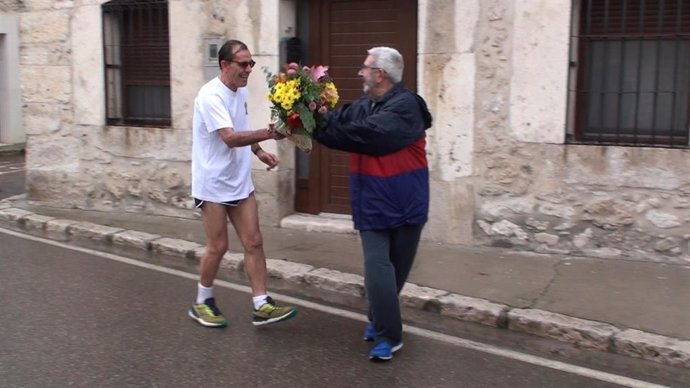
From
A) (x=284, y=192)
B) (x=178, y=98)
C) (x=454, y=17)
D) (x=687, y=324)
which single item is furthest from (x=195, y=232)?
(x=687, y=324)

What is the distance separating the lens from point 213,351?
4566 millimetres

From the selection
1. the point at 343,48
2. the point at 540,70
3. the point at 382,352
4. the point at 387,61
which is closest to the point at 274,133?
the point at 387,61

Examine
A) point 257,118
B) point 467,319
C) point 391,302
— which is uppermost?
point 257,118

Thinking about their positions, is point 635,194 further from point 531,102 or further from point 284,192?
point 284,192

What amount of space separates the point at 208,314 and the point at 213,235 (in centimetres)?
57

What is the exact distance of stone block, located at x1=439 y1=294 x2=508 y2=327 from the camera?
514cm

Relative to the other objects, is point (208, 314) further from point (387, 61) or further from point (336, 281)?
point (387, 61)

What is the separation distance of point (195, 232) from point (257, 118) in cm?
141

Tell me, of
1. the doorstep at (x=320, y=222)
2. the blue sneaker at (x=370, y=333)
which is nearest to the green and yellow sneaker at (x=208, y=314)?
the blue sneaker at (x=370, y=333)

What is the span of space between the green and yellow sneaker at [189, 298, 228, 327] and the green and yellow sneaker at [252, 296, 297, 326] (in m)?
0.25

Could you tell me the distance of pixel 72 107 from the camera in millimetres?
9234

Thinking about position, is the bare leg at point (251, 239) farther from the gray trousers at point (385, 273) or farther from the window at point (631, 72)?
the window at point (631, 72)

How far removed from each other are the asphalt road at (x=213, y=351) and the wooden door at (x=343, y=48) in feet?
7.57

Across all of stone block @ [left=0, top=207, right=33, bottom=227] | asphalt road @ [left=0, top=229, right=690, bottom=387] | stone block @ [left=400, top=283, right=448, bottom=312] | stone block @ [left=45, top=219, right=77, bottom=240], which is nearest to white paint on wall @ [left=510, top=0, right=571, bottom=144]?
stone block @ [left=400, top=283, right=448, bottom=312]
